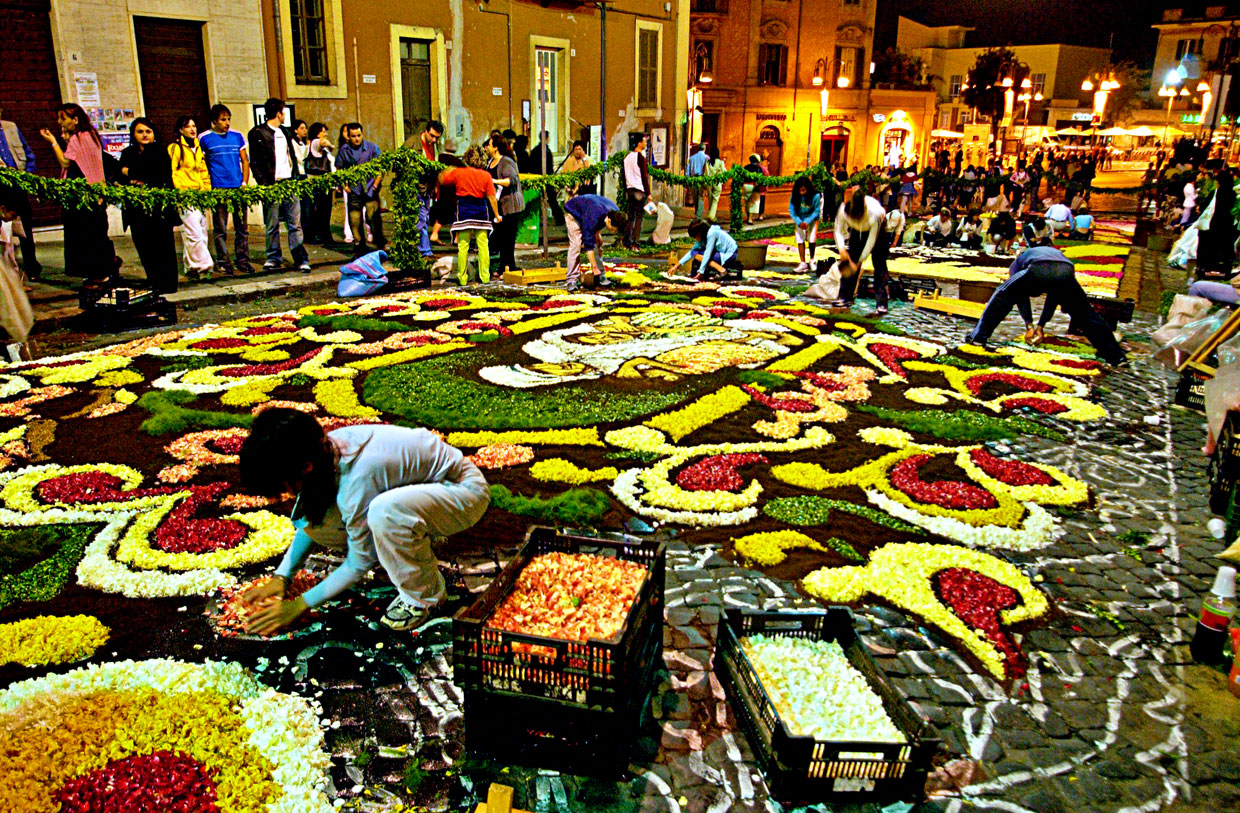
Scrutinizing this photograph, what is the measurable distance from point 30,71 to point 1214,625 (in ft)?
56.4

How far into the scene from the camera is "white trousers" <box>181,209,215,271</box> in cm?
1143

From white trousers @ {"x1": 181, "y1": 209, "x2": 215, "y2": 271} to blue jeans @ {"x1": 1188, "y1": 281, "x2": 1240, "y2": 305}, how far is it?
11.8 meters

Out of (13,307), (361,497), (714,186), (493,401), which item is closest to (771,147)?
(714,186)

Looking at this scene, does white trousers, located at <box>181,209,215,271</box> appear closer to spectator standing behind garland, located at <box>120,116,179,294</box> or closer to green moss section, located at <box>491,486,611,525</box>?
spectator standing behind garland, located at <box>120,116,179,294</box>

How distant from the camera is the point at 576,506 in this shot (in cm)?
509

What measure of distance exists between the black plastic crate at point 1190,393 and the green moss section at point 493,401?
4286 millimetres

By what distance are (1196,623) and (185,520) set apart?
544 centimetres

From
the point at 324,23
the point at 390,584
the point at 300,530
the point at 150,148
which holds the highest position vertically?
the point at 324,23

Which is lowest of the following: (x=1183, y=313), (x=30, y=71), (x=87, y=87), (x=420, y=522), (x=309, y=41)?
(x=420, y=522)

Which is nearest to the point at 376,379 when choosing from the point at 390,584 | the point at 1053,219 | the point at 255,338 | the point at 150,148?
the point at 255,338

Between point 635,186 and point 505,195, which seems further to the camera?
point 635,186

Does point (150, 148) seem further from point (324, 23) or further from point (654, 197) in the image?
point (654, 197)

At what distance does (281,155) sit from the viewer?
42.2ft

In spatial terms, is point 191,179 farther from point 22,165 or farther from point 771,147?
point 771,147
